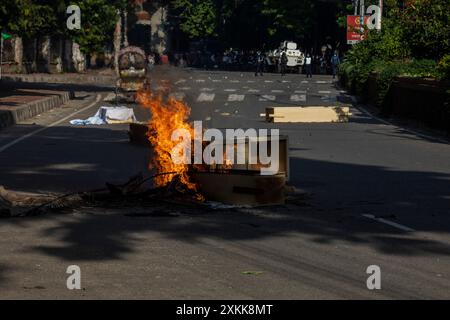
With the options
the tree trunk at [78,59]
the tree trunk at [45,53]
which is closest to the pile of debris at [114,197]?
the tree trunk at [45,53]

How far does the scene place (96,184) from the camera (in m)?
17.3

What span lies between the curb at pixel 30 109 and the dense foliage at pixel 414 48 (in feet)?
37.0

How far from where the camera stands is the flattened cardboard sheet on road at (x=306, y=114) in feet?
114

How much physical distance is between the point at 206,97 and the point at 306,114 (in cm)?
1607

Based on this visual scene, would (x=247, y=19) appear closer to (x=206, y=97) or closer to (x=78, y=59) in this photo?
(x=78, y=59)

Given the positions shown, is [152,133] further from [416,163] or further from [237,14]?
[237,14]

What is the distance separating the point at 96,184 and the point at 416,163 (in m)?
6.86

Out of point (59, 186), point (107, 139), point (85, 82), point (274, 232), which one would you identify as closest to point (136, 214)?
point (274, 232)

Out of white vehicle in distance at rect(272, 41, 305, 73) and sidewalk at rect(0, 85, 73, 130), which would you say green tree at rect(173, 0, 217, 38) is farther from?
sidewalk at rect(0, 85, 73, 130)

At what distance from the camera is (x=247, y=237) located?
40.2 ft

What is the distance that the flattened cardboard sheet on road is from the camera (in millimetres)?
34719

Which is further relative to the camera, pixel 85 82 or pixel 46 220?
pixel 85 82

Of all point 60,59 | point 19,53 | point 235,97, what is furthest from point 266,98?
point 60,59

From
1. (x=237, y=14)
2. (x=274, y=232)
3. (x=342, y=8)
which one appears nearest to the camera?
(x=274, y=232)
